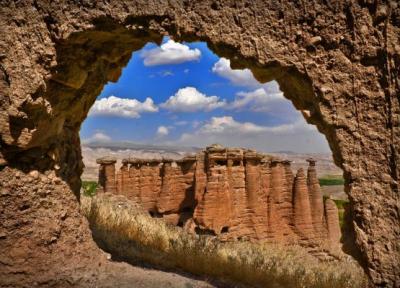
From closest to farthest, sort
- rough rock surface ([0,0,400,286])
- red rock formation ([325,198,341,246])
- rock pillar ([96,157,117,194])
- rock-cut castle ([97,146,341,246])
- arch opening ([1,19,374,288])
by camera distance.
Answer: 1. rough rock surface ([0,0,400,286])
2. arch opening ([1,19,374,288])
3. rock-cut castle ([97,146,341,246])
4. rock pillar ([96,157,117,194])
5. red rock formation ([325,198,341,246])

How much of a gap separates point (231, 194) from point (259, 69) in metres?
22.5

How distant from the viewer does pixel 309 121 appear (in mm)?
4594

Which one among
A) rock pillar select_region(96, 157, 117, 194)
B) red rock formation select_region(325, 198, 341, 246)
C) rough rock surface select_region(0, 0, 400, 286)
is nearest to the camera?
rough rock surface select_region(0, 0, 400, 286)

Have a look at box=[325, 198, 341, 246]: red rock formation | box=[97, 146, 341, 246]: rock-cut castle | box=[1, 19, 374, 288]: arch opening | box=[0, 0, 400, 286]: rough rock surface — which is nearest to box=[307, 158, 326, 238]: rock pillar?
box=[97, 146, 341, 246]: rock-cut castle

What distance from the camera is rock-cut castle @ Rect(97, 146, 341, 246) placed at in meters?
26.2

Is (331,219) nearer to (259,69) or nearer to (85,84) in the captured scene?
(85,84)

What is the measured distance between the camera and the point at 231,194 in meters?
26.7

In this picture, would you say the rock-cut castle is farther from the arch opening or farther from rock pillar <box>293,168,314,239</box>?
the arch opening

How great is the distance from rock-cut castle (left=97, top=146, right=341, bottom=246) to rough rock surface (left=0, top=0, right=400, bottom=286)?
20685 mm

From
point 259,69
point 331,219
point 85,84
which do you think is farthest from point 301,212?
point 259,69

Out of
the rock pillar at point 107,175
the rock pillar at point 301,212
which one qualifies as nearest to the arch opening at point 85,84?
the rock pillar at point 107,175

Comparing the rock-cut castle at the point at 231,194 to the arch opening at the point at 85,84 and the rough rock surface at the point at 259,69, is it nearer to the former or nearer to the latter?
the arch opening at the point at 85,84

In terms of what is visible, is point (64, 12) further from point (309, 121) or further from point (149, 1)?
point (309, 121)

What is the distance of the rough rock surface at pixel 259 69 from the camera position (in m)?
4.13
